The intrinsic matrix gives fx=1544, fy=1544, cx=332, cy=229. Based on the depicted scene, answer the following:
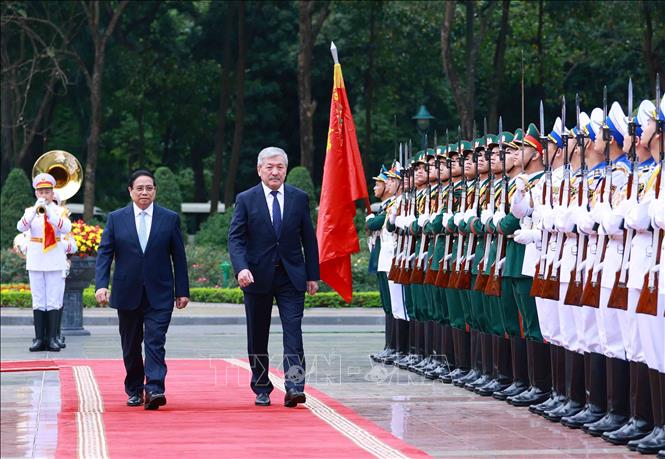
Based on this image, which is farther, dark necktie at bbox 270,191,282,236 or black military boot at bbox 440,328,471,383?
black military boot at bbox 440,328,471,383

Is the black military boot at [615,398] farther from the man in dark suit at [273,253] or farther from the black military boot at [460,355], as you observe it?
the black military boot at [460,355]

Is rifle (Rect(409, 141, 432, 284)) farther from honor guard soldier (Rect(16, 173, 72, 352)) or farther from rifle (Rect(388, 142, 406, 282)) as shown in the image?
honor guard soldier (Rect(16, 173, 72, 352))

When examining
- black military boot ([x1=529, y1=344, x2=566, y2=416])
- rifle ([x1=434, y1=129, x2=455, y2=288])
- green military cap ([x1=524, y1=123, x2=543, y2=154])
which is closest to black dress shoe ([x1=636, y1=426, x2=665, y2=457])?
black military boot ([x1=529, y1=344, x2=566, y2=416])

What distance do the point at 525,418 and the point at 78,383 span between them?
184 inches

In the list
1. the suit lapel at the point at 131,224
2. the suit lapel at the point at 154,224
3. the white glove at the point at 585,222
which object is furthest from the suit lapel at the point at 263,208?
the white glove at the point at 585,222

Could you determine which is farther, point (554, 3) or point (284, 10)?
point (284, 10)

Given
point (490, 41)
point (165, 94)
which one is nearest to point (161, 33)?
point (165, 94)

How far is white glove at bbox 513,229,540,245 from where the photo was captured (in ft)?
38.9

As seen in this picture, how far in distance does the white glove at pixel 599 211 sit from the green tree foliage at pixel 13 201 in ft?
92.2

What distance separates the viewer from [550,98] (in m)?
47.3

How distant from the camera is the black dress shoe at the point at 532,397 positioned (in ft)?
40.5

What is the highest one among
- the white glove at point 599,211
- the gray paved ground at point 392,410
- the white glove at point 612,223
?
the white glove at point 599,211

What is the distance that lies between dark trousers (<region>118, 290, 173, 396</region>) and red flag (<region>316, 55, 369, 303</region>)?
2653 mm

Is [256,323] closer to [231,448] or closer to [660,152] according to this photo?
[231,448]
